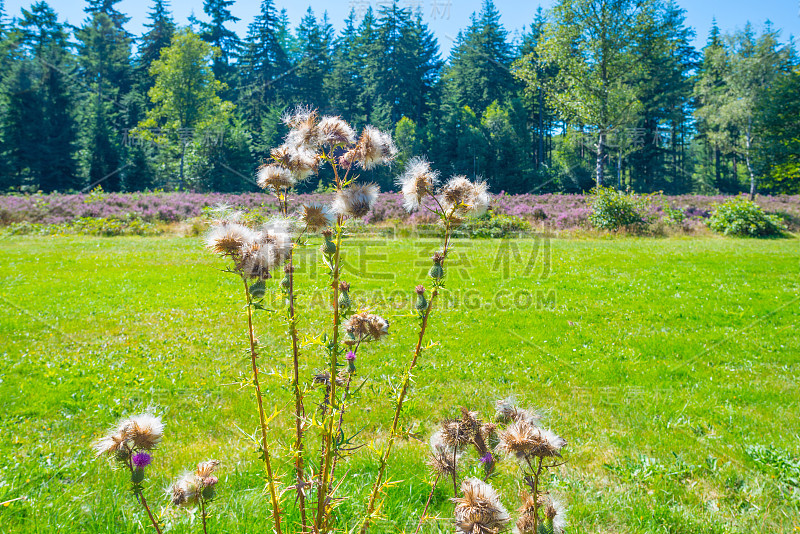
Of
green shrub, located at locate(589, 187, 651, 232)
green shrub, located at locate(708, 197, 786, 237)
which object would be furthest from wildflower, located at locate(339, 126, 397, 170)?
green shrub, located at locate(708, 197, 786, 237)

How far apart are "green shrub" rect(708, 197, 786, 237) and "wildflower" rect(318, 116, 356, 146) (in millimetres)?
21371

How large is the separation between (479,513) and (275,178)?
1.19 metres

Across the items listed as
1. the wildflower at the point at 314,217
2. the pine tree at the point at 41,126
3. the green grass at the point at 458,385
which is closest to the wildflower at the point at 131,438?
the green grass at the point at 458,385

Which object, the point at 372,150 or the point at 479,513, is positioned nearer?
the point at 479,513

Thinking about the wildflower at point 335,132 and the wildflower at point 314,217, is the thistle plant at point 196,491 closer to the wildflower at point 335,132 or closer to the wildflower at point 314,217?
the wildflower at point 314,217

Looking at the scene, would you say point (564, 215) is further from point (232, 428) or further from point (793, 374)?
point (232, 428)

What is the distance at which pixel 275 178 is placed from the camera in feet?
4.85

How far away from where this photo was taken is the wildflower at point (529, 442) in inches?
43.8

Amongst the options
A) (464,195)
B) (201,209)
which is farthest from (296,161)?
(201,209)

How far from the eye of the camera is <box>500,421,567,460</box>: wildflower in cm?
111

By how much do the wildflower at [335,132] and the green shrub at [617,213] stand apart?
1867cm

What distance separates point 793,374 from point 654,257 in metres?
7.66

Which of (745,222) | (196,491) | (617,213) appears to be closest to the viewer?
(196,491)

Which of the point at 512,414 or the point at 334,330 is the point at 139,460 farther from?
the point at 512,414
